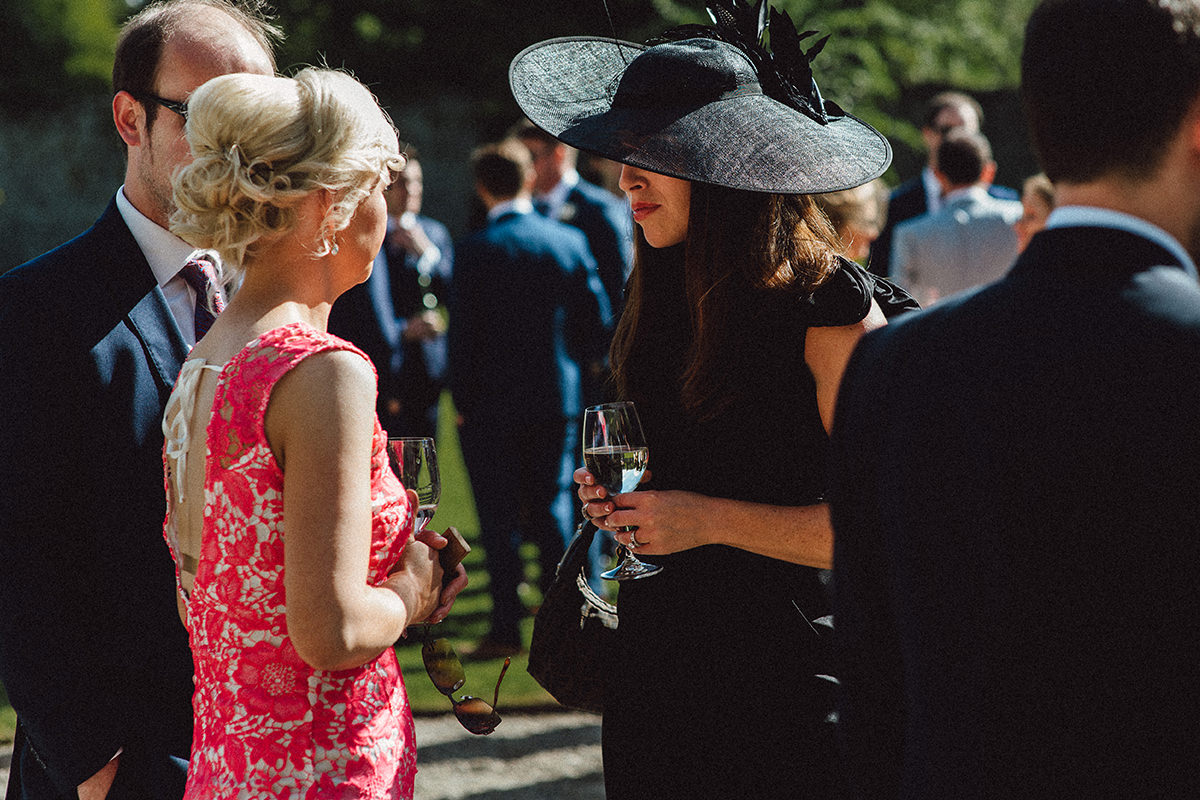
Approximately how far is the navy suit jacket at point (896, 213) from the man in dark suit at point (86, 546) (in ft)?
19.5

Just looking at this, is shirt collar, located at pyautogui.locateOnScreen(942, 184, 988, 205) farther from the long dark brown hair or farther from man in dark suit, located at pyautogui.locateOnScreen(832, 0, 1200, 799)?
man in dark suit, located at pyautogui.locateOnScreen(832, 0, 1200, 799)

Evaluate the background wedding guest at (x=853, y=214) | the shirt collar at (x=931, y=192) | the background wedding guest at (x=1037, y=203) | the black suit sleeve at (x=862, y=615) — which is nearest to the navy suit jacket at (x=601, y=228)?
the background wedding guest at (x=853, y=214)

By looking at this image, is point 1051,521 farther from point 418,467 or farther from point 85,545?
point 85,545

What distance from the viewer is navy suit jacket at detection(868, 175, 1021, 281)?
7495 mm

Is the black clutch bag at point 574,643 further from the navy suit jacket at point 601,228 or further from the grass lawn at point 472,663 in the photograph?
the navy suit jacket at point 601,228

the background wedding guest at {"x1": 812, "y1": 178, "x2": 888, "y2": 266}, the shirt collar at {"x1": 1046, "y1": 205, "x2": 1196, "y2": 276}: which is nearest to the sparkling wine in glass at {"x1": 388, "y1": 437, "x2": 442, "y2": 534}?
the shirt collar at {"x1": 1046, "y1": 205, "x2": 1196, "y2": 276}

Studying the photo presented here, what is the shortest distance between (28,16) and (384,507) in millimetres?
36155

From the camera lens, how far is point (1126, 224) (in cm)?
127

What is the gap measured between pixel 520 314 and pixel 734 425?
13.8ft

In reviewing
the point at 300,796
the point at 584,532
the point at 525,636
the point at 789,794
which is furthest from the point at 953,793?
the point at 525,636

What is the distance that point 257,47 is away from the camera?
2.42 meters

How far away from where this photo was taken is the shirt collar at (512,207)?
6508 mm

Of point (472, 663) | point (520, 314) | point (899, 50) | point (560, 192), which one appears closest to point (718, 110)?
point (520, 314)

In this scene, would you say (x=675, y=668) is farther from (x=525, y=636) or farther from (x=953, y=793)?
(x=525, y=636)
